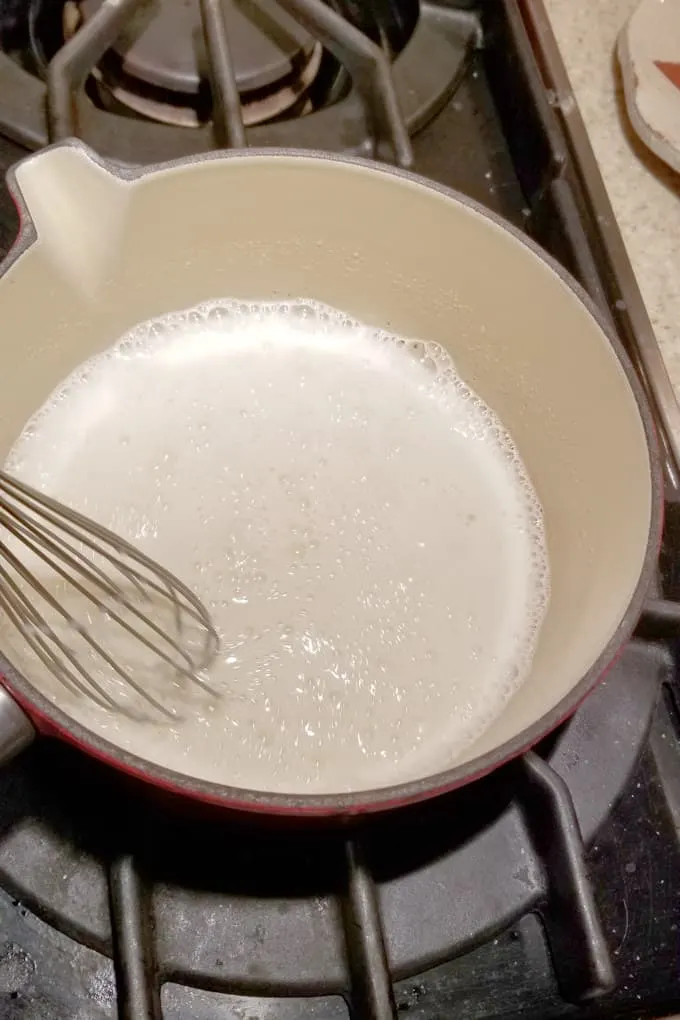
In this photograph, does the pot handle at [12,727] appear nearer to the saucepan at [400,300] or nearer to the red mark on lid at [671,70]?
the saucepan at [400,300]

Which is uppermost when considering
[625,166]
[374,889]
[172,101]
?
[172,101]

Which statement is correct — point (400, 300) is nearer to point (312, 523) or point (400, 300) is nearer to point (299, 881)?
point (312, 523)

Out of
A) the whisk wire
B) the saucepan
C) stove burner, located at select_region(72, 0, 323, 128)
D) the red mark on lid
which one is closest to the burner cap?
stove burner, located at select_region(72, 0, 323, 128)

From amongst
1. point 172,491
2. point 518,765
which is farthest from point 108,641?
point 518,765

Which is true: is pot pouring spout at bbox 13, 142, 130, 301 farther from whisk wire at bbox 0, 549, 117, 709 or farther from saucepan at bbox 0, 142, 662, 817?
whisk wire at bbox 0, 549, 117, 709

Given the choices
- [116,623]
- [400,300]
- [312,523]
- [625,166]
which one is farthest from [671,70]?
[116,623]

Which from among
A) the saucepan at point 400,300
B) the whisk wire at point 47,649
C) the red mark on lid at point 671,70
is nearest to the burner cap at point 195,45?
the saucepan at point 400,300
